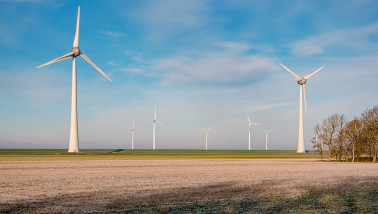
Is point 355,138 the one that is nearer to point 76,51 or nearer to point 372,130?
point 372,130

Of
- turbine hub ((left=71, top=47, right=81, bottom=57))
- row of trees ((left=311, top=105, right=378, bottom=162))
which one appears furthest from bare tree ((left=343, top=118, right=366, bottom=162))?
turbine hub ((left=71, top=47, right=81, bottom=57))

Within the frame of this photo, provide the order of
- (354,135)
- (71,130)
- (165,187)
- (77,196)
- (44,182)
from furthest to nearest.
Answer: (71,130) → (354,135) → (44,182) → (165,187) → (77,196)

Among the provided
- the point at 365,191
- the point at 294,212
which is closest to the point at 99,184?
the point at 294,212

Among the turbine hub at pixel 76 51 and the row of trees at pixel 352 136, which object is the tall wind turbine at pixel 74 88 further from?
the row of trees at pixel 352 136

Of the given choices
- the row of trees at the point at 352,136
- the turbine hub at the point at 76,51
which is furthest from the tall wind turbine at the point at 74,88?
the row of trees at the point at 352,136

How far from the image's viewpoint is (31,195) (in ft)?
65.5

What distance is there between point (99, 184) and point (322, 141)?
66.5 meters

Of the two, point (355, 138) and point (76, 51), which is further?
point (76, 51)

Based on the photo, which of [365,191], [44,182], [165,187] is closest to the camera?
[365,191]

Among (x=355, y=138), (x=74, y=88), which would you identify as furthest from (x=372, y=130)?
(x=74, y=88)

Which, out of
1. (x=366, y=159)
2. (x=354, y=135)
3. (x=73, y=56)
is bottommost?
(x=366, y=159)

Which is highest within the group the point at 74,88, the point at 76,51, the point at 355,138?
the point at 76,51

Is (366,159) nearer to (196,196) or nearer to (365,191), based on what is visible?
(365,191)

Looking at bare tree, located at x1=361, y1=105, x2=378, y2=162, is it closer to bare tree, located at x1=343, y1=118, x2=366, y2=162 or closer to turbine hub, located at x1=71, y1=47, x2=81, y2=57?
bare tree, located at x1=343, y1=118, x2=366, y2=162
